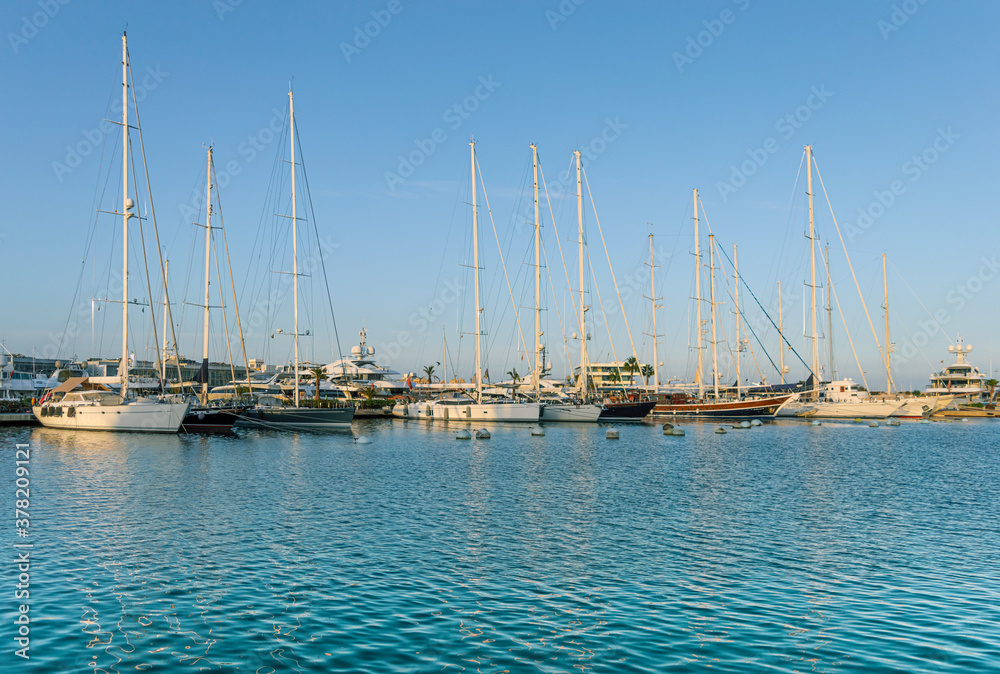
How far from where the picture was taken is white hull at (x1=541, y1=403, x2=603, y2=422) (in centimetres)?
7931

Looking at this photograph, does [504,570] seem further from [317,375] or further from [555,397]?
[317,375]

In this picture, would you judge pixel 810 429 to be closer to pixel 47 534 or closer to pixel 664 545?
pixel 664 545

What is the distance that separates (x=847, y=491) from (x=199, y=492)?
27440 millimetres

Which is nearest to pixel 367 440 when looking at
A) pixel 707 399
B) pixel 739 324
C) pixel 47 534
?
pixel 47 534

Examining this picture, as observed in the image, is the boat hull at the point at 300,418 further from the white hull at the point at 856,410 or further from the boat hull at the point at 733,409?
the white hull at the point at 856,410

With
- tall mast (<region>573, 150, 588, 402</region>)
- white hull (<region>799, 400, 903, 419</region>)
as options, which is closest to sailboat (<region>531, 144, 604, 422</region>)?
tall mast (<region>573, 150, 588, 402</region>)

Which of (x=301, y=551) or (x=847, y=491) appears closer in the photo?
(x=301, y=551)

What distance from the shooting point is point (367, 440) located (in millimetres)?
56812

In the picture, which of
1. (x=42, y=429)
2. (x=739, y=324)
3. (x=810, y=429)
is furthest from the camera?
(x=739, y=324)

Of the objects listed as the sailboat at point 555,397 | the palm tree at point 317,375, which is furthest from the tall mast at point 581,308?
the palm tree at point 317,375

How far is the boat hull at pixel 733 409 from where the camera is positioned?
296 ft

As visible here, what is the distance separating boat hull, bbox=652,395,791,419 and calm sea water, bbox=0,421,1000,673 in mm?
53366

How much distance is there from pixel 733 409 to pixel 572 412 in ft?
78.0

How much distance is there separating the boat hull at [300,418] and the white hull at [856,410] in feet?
210
